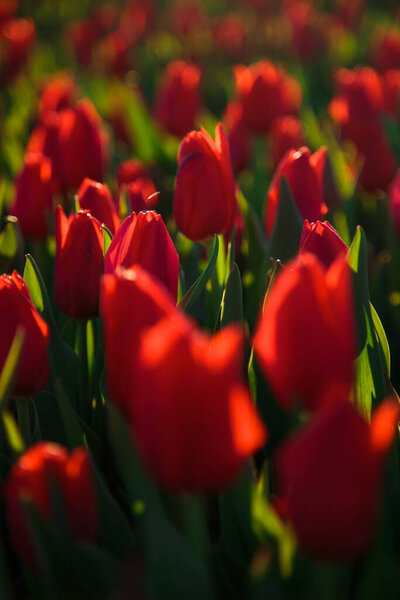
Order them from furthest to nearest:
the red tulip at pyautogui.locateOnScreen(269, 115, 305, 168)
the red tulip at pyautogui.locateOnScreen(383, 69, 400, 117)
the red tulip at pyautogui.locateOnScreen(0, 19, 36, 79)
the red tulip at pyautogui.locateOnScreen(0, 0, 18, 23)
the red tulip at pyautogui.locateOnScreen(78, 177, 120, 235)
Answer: the red tulip at pyautogui.locateOnScreen(0, 0, 18, 23) < the red tulip at pyautogui.locateOnScreen(0, 19, 36, 79) < the red tulip at pyautogui.locateOnScreen(383, 69, 400, 117) < the red tulip at pyautogui.locateOnScreen(269, 115, 305, 168) < the red tulip at pyautogui.locateOnScreen(78, 177, 120, 235)

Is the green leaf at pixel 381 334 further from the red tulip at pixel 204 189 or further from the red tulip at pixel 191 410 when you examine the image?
the red tulip at pixel 191 410

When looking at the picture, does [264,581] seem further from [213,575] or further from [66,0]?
[66,0]

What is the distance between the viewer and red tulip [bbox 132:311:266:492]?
542 mm

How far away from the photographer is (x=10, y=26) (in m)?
3.73

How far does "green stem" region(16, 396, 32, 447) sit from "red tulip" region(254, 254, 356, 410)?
1.37 feet

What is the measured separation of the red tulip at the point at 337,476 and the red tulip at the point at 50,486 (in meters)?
0.20

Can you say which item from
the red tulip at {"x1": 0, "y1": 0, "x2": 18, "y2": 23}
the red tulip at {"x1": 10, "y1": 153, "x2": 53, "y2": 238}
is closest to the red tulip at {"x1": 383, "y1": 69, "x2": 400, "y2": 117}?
the red tulip at {"x1": 10, "y1": 153, "x2": 53, "y2": 238}

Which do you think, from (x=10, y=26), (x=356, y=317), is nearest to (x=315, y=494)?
(x=356, y=317)

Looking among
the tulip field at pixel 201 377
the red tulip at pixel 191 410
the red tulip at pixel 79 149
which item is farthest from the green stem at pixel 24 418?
the red tulip at pixel 79 149

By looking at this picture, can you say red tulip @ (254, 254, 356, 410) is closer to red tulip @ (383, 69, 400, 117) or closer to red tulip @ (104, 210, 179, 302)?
red tulip @ (104, 210, 179, 302)

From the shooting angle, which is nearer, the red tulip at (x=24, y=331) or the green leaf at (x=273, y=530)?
the green leaf at (x=273, y=530)

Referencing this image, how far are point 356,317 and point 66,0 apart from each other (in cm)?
642

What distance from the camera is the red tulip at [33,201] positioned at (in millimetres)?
1476

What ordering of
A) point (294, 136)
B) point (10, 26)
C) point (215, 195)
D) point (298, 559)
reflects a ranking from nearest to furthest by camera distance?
point (298, 559)
point (215, 195)
point (294, 136)
point (10, 26)
